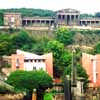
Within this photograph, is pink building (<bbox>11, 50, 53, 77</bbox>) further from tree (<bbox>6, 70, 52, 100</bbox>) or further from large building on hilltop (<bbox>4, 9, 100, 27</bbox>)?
large building on hilltop (<bbox>4, 9, 100, 27</bbox>)

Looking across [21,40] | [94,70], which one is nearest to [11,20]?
[21,40]

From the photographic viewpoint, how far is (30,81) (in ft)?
65.1

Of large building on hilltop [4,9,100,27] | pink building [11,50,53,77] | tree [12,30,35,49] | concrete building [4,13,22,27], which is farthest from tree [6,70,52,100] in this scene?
large building on hilltop [4,9,100,27]

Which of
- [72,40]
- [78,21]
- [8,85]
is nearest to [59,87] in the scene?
[8,85]

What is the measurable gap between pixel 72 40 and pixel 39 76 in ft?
34.3

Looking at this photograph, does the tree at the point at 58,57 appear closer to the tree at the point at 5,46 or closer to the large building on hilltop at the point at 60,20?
the tree at the point at 5,46

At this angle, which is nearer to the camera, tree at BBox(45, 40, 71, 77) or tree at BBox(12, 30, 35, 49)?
tree at BBox(45, 40, 71, 77)

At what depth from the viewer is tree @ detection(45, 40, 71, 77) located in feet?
76.7

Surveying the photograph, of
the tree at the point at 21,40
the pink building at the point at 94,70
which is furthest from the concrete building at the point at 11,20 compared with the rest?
the pink building at the point at 94,70

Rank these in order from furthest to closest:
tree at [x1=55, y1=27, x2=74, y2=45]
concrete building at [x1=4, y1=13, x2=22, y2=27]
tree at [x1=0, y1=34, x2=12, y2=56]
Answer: concrete building at [x1=4, y1=13, x2=22, y2=27]
tree at [x1=55, y1=27, x2=74, y2=45]
tree at [x1=0, y1=34, x2=12, y2=56]

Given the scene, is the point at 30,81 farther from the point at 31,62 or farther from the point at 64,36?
the point at 64,36

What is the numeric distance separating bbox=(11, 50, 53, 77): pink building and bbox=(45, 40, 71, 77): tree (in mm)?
666

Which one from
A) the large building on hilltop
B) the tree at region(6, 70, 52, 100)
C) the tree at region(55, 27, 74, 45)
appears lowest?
the tree at region(6, 70, 52, 100)

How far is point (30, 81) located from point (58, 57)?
4859mm
